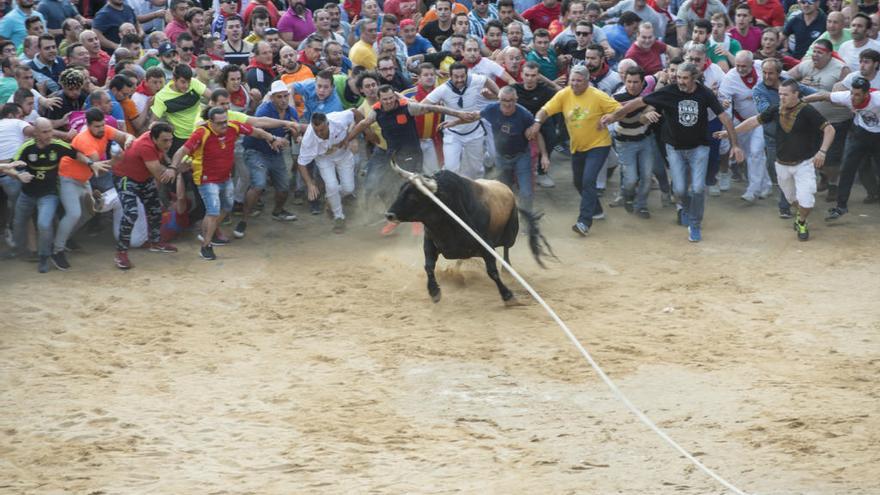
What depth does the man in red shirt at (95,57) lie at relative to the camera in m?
14.4

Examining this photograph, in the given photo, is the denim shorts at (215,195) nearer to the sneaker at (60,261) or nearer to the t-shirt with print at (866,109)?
the sneaker at (60,261)

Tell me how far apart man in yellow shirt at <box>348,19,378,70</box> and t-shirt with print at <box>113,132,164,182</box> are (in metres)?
3.32

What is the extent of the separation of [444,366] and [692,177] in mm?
4856

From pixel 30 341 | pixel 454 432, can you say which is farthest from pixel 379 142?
pixel 454 432

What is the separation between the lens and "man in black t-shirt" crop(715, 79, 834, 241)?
13805mm

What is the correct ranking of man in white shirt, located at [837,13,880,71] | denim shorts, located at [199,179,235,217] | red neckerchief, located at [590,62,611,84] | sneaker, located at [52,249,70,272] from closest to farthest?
1. sneaker, located at [52,249,70,272]
2. denim shorts, located at [199,179,235,217]
3. red neckerchief, located at [590,62,611,84]
4. man in white shirt, located at [837,13,880,71]

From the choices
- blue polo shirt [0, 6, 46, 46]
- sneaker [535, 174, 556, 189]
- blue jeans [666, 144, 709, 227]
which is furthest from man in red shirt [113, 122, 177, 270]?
blue jeans [666, 144, 709, 227]

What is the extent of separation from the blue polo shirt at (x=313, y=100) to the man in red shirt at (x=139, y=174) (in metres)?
1.88

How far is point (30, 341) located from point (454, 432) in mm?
4408

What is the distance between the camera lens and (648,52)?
15.8 meters

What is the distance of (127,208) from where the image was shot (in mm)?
13297

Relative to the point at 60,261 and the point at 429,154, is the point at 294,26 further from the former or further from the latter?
the point at 60,261

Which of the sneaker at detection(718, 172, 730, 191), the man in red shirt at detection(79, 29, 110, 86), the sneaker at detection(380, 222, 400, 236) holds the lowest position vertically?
the sneaker at detection(380, 222, 400, 236)

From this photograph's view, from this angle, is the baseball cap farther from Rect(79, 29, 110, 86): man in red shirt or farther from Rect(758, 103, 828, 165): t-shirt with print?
Rect(758, 103, 828, 165): t-shirt with print
